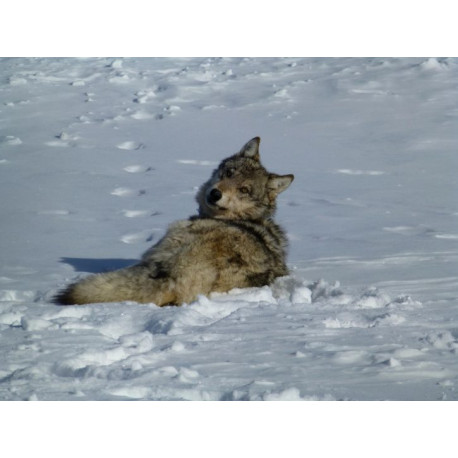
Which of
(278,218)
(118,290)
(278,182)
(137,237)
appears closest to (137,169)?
(278,218)

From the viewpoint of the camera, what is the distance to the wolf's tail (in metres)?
5.71

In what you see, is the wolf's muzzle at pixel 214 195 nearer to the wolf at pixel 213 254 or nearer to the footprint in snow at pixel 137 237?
the wolf at pixel 213 254

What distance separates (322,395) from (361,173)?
7188 millimetres

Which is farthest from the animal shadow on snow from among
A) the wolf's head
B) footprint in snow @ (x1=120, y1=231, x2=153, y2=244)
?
the wolf's head

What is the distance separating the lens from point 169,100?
13789mm

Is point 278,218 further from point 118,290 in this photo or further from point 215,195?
point 118,290

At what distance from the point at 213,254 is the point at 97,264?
194 cm

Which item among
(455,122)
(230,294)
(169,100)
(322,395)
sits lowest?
(322,395)

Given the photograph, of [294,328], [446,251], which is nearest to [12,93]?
[446,251]

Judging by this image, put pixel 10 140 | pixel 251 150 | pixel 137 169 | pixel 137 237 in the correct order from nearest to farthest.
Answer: pixel 251 150 < pixel 137 237 < pixel 137 169 < pixel 10 140

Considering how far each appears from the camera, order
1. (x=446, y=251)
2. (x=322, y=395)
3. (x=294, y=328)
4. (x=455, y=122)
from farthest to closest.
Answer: (x=455, y=122) → (x=446, y=251) → (x=294, y=328) → (x=322, y=395)

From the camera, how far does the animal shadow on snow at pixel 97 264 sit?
24.0ft

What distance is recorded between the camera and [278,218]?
9391 mm

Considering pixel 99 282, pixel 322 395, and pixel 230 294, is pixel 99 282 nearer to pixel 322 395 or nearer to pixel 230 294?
pixel 230 294
